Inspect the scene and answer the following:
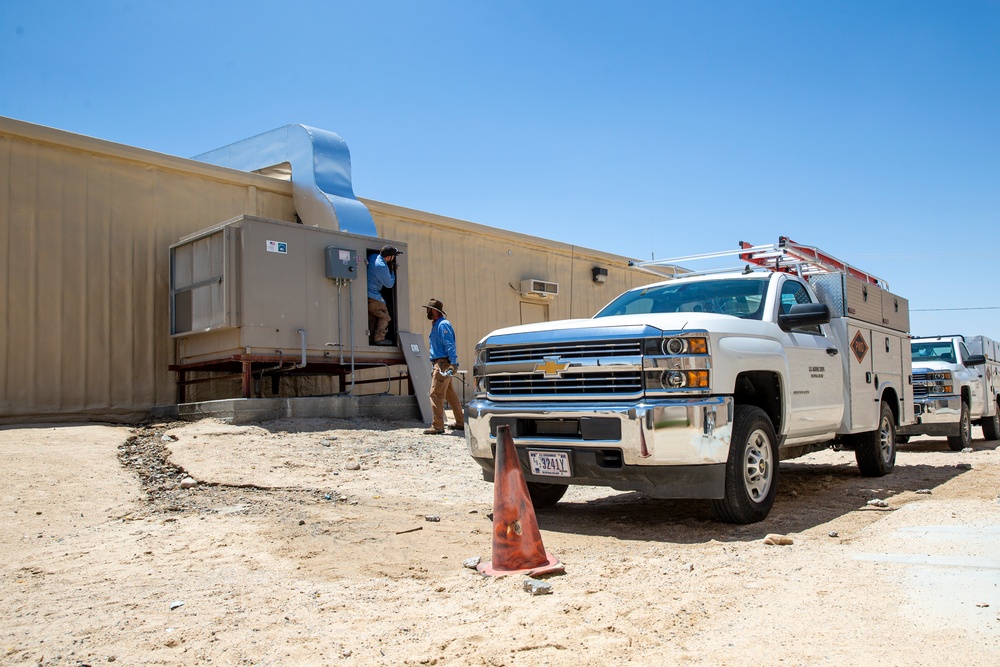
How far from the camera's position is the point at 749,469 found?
5875 mm

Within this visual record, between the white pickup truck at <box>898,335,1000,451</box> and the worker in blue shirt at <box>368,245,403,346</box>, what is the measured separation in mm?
7016

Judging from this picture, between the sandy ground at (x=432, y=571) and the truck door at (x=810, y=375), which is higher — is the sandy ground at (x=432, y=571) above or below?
below

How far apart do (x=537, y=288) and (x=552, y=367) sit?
39.6ft

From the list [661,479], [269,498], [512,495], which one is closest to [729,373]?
[661,479]

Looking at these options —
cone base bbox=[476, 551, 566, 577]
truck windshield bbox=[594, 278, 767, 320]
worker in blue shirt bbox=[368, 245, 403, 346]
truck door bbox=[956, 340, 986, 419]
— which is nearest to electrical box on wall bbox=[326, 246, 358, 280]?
worker in blue shirt bbox=[368, 245, 403, 346]

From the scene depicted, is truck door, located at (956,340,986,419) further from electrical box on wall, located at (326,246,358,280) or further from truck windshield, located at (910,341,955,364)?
electrical box on wall, located at (326,246,358,280)

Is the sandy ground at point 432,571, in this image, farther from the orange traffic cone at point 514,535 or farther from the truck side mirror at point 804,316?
the truck side mirror at point 804,316

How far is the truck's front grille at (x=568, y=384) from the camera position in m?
5.53

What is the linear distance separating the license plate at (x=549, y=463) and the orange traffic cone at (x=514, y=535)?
2.73 feet

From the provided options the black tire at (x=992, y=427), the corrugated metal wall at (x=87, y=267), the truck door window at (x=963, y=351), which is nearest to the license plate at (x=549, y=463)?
the corrugated metal wall at (x=87, y=267)

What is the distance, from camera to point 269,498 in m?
6.65

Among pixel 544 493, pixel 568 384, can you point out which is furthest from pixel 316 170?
pixel 568 384

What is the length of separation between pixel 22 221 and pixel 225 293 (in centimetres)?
271

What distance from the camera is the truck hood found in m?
5.52
